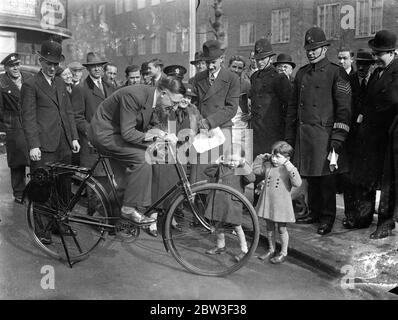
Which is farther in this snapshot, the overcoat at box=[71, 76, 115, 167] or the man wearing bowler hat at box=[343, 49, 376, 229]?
the overcoat at box=[71, 76, 115, 167]

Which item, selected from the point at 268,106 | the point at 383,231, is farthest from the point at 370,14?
the point at 383,231

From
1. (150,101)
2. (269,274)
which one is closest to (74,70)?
(150,101)

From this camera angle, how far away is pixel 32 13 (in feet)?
41.0

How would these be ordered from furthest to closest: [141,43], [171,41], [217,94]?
[171,41], [141,43], [217,94]

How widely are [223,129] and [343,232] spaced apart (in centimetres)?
177

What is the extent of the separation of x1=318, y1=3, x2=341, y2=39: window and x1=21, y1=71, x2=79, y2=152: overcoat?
13.4 meters

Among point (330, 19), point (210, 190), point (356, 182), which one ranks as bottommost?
point (356, 182)

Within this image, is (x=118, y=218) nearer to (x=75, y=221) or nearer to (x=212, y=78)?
(x=75, y=221)

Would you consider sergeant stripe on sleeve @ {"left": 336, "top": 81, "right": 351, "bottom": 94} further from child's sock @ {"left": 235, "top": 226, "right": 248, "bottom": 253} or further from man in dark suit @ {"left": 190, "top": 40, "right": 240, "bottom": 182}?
child's sock @ {"left": 235, "top": 226, "right": 248, "bottom": 253}

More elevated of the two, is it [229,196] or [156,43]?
[156,43]

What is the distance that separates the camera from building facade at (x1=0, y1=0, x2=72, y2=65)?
38.3ft

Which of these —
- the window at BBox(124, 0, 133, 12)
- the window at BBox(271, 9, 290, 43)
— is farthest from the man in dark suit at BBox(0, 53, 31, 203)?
the window at BBox(271, 9, 290, 43)

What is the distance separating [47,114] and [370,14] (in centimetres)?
1338

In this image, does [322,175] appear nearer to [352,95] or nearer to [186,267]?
[352,95]
